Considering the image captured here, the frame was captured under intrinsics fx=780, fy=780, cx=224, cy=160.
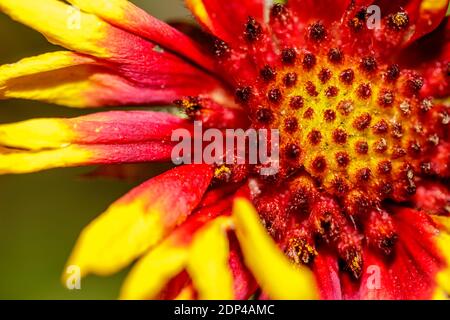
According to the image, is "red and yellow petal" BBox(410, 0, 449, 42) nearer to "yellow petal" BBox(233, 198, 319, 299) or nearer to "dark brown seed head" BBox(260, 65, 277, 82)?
"dark brown seed head" BBox(260, 65, 277, 82)

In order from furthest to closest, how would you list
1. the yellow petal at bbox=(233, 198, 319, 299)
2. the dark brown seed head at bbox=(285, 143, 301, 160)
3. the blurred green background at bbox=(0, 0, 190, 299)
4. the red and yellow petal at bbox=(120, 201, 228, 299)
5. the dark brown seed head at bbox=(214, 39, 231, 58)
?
the blurred green background at bbox=(0, 0, 190, 299) < the dark brown seed head at bbox=(214, 39, 231, 58) < the dark brown seed head at bbox=(285, 143, 301, 160) < the red and yellow petal at bbox=(120, 201, 228, 299) < the yellow petal at bbox=(233, 198, 319, 299)

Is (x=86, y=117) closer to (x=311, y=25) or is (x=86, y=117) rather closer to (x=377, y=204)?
(x=311, y=25)

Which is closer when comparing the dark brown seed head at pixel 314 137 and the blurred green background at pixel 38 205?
the dark brown seed head at pixel 314 137

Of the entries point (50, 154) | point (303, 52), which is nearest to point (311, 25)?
point (303, 52)

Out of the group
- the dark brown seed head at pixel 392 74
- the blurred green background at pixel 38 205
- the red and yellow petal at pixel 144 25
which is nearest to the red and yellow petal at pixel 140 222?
the red and yellow petal at pixel 144 25

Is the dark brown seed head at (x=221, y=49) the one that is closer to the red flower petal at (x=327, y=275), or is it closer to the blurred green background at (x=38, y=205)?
the red flower petal at (x=327, y=275)

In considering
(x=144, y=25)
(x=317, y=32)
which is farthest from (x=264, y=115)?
(x=144, y=25)

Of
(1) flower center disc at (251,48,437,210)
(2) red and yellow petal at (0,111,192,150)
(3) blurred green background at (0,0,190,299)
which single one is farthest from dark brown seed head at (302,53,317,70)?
(3) blurred green background at (0,0,190,299)
